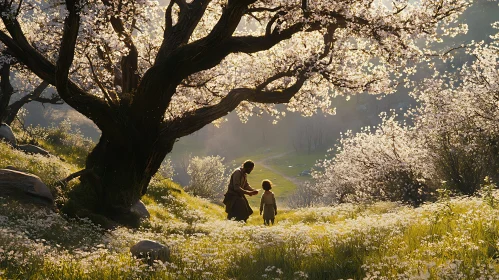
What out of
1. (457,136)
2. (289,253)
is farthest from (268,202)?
(457,136)

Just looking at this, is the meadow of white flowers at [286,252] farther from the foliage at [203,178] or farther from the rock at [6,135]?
the foliage at [203,178]

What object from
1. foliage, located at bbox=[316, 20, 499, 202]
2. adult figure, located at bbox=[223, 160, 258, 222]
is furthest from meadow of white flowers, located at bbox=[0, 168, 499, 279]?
foliage, located at bbox=[316, 20, 499, 202]

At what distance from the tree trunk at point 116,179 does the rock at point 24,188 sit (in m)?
1.72

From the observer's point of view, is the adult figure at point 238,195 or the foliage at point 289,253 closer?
the foliage at point 289,253

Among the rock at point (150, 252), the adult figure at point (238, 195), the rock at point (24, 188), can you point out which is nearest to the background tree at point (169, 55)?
the rock at point (24, 188)

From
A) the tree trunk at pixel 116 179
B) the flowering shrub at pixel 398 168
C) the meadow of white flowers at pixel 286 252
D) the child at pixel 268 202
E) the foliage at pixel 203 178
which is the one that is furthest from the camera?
the foliage at pixel 203 178

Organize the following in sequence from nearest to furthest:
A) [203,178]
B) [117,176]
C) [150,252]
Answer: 1. [150,252]
2. [117,176]
3. [203,178]

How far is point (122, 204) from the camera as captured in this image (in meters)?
13.6

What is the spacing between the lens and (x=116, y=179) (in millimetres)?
Result: 13469

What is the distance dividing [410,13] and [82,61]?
14106 mm

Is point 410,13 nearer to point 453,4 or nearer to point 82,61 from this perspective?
point 453,4

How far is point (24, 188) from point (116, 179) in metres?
2.87

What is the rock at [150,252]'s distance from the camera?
7.04m

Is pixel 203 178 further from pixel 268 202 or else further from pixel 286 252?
pixel 286 252
